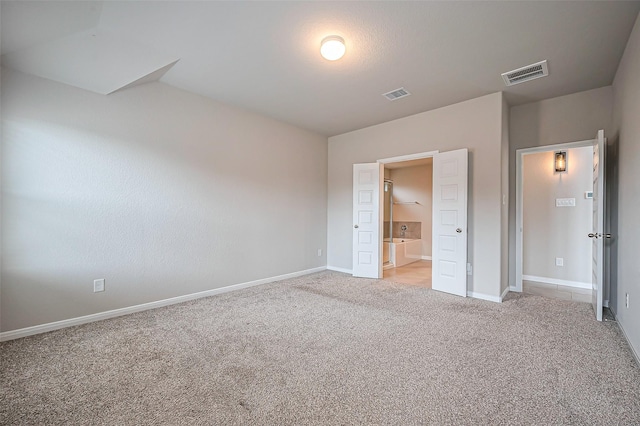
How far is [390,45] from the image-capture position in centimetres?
265

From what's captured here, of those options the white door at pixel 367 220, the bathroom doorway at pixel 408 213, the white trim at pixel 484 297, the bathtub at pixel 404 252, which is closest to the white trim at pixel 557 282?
the white trim at pixel 484 297

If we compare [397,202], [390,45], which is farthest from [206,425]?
[397,202]

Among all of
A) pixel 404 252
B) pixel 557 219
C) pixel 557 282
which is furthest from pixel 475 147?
Result: pixel 404 252

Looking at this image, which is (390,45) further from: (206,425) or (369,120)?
(206,425)

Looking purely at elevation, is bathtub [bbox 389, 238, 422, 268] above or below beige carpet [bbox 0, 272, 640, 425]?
above

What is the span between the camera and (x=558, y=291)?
418 centimetres

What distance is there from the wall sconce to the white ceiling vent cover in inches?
82.6

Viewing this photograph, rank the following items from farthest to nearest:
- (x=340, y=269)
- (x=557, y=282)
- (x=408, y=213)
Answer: (x=408, y=213) → (x=340, y=269) → (x=557, y=282)

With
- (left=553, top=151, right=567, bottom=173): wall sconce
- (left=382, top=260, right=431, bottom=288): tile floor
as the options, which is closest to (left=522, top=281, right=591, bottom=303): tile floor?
(left=382, top=260, right=431, bottom=288): tile floor

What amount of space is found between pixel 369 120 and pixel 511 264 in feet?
10.5

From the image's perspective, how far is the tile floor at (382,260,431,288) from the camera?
4744mm

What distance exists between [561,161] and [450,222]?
7.93ft

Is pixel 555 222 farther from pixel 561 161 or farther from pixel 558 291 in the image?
pixel 558 291

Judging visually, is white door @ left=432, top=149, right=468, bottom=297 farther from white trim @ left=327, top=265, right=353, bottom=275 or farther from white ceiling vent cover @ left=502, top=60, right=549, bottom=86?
white trim @ left=327, top=265, right=353, bottom=275
